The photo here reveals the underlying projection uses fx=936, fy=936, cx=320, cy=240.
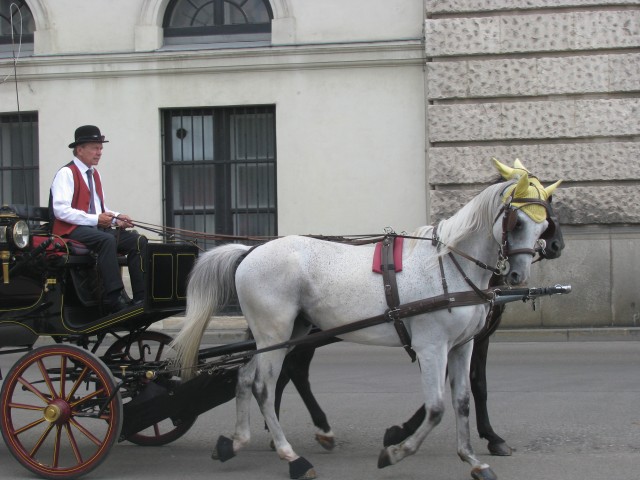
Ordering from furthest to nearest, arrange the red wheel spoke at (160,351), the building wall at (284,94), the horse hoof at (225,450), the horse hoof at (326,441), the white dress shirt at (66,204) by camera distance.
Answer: the building wall at (284,94) → the red wheel spoke at (160,351) → the horse hoof at (326,441) → the white dress shirt at (66,204) → the horse hoof at (225,450)

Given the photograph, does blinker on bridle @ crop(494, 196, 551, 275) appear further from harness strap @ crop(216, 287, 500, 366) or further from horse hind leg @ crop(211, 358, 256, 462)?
horse hind leg @ crop(211, 358, 256, 462)

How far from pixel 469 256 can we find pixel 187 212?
10.0 m

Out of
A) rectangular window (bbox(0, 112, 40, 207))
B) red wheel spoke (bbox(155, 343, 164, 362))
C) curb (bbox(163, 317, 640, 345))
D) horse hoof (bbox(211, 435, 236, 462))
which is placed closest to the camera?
horse hoof (bbox(211, 435, 236, 462))

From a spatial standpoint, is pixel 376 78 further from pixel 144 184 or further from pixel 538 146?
pixel 144 184

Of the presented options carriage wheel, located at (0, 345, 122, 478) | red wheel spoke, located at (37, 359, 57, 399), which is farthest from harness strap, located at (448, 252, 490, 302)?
red wheel spoke, located at (37, 359, 57, 399)

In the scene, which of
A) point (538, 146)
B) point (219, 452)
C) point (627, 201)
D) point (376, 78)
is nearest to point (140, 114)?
point (376, 78)

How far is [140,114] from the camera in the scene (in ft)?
49.8

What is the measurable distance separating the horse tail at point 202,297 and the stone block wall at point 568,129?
7.90m

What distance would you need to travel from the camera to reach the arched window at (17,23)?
616 inches

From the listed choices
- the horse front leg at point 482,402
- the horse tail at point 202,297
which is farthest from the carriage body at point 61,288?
the horse front leg at point 482,402

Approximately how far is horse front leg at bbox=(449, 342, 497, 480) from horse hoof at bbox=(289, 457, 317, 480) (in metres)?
0.95

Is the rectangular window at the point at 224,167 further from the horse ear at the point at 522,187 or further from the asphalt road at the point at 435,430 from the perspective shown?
the horse ear at the point at 522,187

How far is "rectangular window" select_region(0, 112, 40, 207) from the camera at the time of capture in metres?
15.6

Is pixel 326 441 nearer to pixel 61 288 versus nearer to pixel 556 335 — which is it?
pixel 61 288
